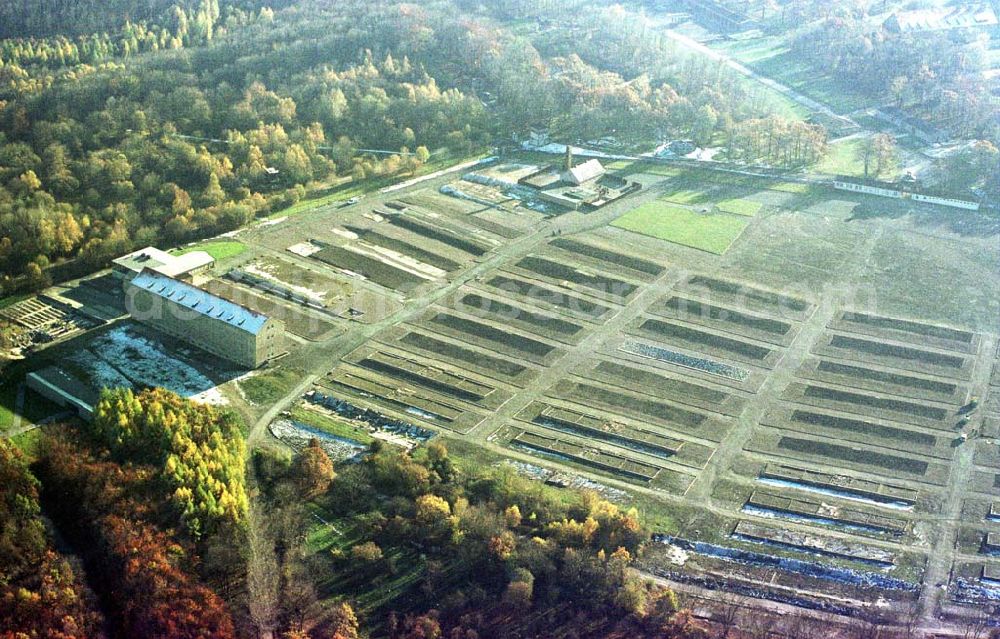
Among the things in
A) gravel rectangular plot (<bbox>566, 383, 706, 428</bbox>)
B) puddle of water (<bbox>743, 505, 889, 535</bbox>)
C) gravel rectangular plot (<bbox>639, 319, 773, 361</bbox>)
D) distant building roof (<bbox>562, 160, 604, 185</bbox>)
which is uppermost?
distant building roof (<bbox>562, 160, 604, 185</bbox>)

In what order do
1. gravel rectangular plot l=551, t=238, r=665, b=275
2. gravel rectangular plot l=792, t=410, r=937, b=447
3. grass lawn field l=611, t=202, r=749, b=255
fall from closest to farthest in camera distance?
1. gravel rectangular plot l=792, t=410, r=937, b=447
2. gravel rectangular plot l=551, t=238, r=665, b=275
3. grass lawn field l=611, t=202, r=749, b=255

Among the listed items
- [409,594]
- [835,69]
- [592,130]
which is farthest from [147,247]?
[835,69]

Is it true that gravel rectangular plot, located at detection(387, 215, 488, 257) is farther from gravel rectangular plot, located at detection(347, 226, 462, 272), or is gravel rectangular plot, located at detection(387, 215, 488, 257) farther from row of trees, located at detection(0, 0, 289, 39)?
row of trees, located at detection(0, 0, 289, 39)

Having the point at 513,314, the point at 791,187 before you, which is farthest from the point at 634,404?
the point at 791,187

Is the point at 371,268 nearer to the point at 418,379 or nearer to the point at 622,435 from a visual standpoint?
the point at 418,379

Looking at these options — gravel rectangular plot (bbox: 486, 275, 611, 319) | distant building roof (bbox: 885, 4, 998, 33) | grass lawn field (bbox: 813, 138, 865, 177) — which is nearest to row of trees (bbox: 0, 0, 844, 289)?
grass lawn field (bbox: 813, 138, 865, 177)
